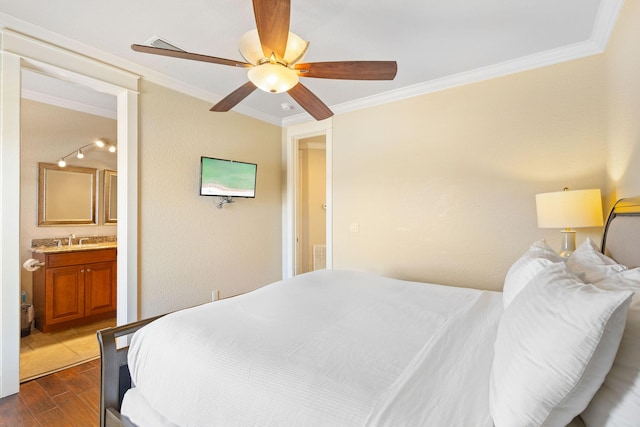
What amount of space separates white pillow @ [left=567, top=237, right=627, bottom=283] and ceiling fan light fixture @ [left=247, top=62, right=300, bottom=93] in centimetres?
167

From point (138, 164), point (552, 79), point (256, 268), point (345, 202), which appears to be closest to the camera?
point (552, 79)

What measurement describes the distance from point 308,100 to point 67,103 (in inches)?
124

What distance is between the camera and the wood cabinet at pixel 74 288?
9.66ft

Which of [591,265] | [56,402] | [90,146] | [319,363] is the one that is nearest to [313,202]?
[90,146]

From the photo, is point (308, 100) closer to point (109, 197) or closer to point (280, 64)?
point (280, 64)

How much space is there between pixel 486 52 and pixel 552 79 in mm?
589

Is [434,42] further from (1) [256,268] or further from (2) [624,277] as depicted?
(1) [256,268]

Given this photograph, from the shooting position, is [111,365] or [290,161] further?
[290,161]

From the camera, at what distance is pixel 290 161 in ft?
13.0

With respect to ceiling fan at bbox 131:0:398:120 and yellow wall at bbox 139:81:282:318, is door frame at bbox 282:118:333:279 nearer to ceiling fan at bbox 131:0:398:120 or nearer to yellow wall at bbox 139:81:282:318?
yellow wall at bbox 139:81:282:318

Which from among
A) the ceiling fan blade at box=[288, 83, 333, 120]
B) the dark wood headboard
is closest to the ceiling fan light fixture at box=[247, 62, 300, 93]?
the ceiling fan blade at box=[288, 83, 333, 120]

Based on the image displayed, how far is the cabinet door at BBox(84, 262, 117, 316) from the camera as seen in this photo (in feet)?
10.6

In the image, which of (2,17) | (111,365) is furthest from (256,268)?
(2,17)

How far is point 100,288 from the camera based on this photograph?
3324 millimetres
